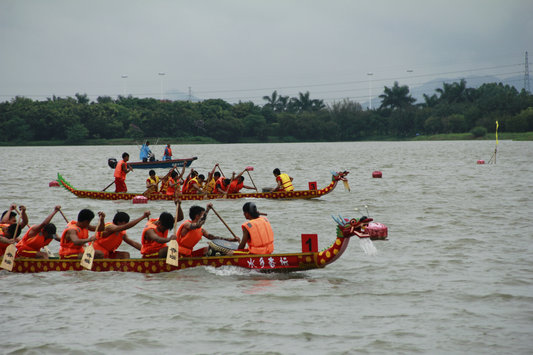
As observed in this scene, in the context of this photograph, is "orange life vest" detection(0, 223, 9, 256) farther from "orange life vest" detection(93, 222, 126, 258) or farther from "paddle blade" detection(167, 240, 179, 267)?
"paddle blade" detection(167, 240, 179, 267)

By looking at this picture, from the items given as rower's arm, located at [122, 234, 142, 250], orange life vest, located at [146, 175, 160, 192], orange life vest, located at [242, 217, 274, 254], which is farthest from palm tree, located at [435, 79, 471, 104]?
rower's arm, located at [122, 234, 142, 250]

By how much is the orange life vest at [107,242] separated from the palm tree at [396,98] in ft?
454

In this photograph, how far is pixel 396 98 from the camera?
480ft

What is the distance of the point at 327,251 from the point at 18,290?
613 cm

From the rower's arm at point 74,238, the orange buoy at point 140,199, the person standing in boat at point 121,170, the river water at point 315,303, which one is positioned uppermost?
the person standing in boat at point 121,170

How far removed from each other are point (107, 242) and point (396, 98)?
141m

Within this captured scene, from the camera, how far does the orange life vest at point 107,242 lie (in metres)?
12.0

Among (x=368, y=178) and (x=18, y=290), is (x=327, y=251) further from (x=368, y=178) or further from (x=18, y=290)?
(x=368, y=178)

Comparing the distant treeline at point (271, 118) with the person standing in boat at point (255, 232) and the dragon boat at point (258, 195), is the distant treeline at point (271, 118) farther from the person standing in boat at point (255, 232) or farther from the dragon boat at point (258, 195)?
the person standing in boat at point (255, 232)

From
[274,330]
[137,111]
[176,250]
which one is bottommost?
[274,330]

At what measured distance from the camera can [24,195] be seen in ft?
89.3

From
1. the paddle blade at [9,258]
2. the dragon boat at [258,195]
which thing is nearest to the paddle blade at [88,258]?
the paddle blade at [9,258]

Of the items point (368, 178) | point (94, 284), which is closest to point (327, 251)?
point (94, 284)

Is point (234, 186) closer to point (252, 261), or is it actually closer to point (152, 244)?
point (152, 244)
